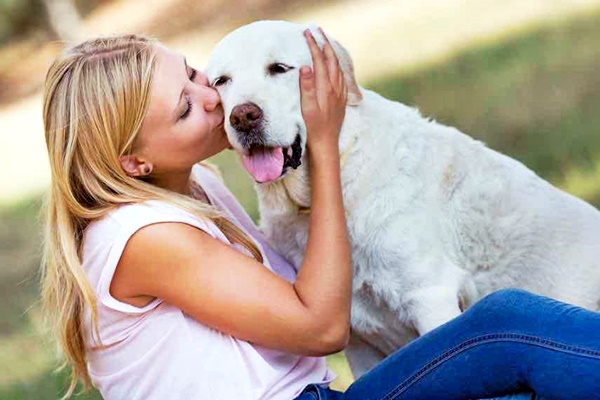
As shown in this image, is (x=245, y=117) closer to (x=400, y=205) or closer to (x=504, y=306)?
(x=400, y=205)

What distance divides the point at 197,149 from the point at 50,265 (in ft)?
1.71

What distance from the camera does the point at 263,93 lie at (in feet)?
10.6

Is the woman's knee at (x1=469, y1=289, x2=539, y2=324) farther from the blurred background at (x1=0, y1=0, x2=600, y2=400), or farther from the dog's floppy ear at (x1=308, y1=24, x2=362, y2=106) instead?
the blurred background at (x1=0, y1=0, x2=600, y2=400)

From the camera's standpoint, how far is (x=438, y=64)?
304 inches

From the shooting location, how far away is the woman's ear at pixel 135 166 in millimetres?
3170

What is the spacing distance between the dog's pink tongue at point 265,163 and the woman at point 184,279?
0.31 ft

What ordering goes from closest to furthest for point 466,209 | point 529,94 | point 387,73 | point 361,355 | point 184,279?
point 184,279 < point 466,209 < point 361,355 < point 529,94 < point 387,73

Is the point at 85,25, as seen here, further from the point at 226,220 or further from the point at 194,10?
the point at 226,220

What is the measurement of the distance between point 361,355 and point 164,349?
0.92 metres

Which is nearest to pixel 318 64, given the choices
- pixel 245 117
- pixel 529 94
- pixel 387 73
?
pixel 245 117

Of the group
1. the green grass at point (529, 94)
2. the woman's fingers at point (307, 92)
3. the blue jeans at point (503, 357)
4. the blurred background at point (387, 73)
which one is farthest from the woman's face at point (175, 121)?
the green grass at point (529, 94)

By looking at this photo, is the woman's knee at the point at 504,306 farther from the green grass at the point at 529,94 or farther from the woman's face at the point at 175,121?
the green grass at the point at 529,94

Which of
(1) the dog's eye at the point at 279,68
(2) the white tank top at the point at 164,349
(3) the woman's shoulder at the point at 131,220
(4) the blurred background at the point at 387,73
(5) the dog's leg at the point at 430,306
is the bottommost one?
(4) the blurred background at the point at 387,73

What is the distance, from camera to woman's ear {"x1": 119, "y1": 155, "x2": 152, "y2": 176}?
3170 mm
